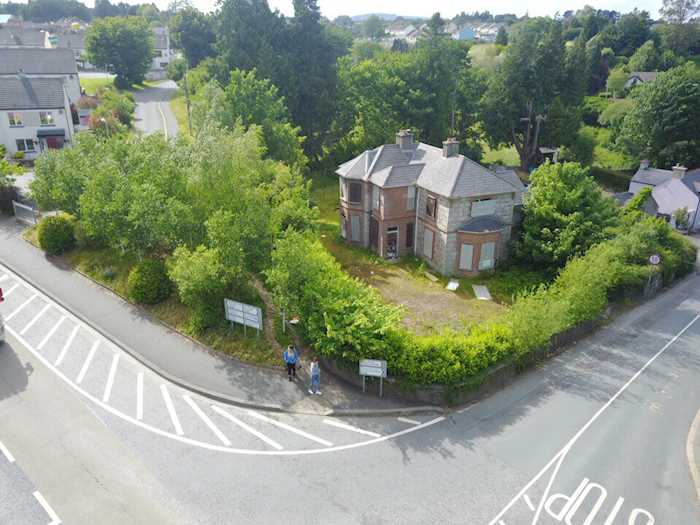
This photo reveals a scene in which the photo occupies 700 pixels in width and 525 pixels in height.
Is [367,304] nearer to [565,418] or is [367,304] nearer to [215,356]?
[215,356]

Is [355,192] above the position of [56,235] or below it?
above

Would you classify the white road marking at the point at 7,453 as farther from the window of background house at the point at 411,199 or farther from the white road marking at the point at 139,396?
the window of background house at the point at 411,199

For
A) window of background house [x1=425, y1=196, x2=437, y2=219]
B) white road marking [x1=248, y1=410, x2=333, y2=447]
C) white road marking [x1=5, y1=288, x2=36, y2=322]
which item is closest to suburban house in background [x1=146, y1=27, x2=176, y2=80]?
window of background house [x1=425, y1=196, x2=437, y2=219]

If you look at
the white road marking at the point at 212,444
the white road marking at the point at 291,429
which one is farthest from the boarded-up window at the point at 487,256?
the white road marking at the point at 291,429

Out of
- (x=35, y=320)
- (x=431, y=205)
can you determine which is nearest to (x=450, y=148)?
(x=431, y=205)

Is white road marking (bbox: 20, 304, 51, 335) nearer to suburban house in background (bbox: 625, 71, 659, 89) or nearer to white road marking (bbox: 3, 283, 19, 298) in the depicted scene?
white road marking (bbox: 3, 283, 19, 298)

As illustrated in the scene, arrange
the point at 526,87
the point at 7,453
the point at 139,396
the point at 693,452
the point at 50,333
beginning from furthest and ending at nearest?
the point at 526,87 < the point at 50,333 < the point at 139,396 < the point at 693,452 < the point at 7,453

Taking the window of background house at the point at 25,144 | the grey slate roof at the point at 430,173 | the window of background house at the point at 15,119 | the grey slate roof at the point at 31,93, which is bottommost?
the window of background house at the point at 25,144

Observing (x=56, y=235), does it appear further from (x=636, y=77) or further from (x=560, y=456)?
(x=636, y=77)
